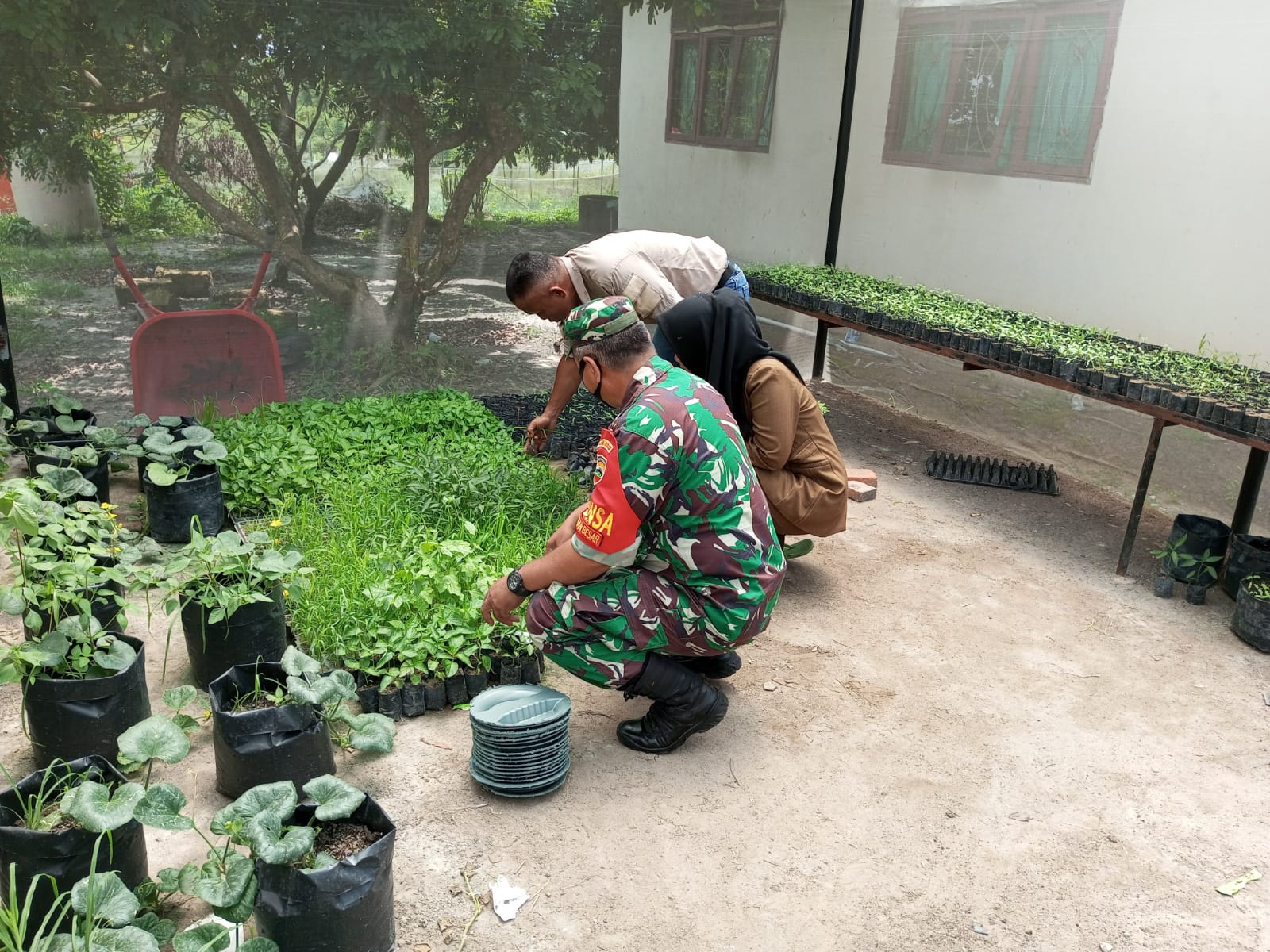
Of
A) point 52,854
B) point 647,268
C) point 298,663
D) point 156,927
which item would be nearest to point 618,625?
point 298,663

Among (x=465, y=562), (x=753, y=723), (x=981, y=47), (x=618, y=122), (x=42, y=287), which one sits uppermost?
(x=981, y=47)

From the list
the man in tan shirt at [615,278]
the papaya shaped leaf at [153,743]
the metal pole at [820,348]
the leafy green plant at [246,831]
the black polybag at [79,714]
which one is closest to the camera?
the leafy green plant at [246,831]

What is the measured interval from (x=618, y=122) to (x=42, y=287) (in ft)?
12.4

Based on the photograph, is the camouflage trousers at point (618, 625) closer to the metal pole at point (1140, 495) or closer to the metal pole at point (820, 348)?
the metal pole at point (1140, 495)

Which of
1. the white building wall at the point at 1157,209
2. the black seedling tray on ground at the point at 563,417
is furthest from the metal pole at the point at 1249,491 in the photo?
the black seedling tray on ground at the point at 563,417

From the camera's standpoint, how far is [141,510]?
4742mm

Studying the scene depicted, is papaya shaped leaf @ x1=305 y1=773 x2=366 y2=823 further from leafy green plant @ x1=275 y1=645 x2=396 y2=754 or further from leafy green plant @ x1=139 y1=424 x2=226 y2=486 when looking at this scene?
leafy green plant @ x1=139 y1=424 x2=226 y2=486

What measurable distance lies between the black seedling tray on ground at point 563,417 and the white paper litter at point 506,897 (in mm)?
3134

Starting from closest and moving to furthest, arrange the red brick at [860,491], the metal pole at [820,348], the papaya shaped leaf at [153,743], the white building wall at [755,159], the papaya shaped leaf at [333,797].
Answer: the papaya shaped leaf at [333,797] → the papaya shaped leaf at [153,743] → the red brick at [860,491] → the white building wall at [755,159] → the metal pole at [820,348]

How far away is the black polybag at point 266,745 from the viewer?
8.87 ft

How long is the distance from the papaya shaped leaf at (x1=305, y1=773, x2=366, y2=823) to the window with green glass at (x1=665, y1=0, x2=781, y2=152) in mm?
5908

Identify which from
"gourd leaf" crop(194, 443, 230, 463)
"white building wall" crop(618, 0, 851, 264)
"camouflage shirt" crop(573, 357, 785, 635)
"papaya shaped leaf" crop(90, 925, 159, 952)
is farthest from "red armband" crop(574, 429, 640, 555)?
"white building wall" crop(618, 0, 851, 264)

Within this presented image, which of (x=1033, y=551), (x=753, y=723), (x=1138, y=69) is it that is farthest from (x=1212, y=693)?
(x=1138, y=69)

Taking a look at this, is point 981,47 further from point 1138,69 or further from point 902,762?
point 902,762
